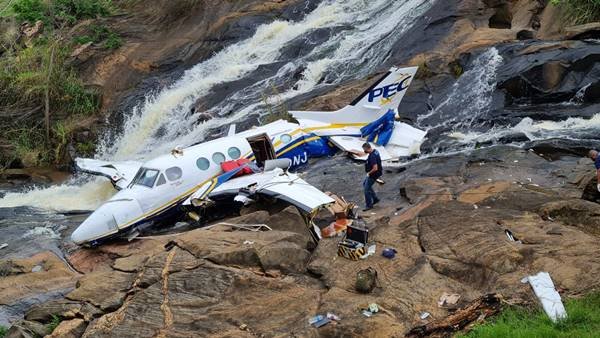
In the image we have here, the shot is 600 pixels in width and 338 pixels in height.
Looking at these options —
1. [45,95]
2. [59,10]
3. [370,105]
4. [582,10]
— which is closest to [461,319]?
[370,105]

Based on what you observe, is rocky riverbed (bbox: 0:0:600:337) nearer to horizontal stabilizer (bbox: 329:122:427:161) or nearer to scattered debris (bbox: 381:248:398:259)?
scattered debris (bbox: 381:248:398:259)

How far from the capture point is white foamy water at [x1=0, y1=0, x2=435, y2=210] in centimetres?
2331

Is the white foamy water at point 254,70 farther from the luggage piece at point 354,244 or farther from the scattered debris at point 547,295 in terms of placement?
the scattered debris at point 547,295

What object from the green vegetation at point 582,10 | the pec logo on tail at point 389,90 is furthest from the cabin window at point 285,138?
the green vegetation at point 582,10

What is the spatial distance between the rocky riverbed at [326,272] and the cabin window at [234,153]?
379 cm

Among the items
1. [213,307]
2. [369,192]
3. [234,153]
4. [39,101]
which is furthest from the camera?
[39,101]

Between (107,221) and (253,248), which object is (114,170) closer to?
(107,221)

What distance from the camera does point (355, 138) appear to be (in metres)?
19.9

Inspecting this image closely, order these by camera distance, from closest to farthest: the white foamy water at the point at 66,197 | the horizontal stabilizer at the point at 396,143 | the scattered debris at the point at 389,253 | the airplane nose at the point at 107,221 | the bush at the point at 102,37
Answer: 1. the scattered debris at the point at 389,253
2. the airplane nose at the point at 107,221
3. the horizontal stabilizer at the point at 396,143
4. the white foamy water at the point at 66,197
5. the bush at the point at 102,37

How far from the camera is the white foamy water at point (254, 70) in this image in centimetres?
2331

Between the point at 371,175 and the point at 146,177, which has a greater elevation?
the point at 146,177

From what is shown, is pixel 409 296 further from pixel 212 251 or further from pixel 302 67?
pixel 302 67

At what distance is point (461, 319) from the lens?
8.54m

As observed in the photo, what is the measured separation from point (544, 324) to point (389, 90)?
12.9 meters
